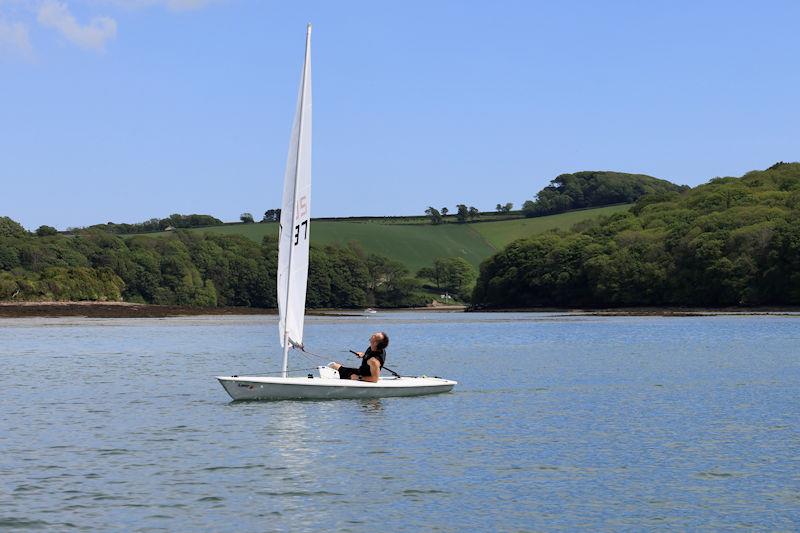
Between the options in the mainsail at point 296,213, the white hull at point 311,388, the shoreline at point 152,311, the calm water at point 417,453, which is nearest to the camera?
the calm water at point 417,453

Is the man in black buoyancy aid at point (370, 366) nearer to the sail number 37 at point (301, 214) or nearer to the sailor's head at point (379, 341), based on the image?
the sailor's head at point (379, 341)

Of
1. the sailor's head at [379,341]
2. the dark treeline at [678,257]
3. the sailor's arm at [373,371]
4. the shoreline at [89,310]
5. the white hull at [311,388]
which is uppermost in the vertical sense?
the dark treeline at [678,257]

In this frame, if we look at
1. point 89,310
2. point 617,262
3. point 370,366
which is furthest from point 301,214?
point 617,262

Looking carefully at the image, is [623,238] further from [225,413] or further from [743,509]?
[743,509]

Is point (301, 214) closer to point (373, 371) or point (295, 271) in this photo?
point (295, 271)

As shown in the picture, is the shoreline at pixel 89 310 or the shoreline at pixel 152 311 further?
the shoreline at pixel 152 311

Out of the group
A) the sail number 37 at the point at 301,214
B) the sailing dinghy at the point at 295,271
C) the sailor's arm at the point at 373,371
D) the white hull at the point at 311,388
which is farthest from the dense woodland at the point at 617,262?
the sail number 37 at the point at 301,214

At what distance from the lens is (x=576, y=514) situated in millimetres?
18969

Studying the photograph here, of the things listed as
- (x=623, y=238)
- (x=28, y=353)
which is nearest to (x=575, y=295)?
(x=623, y=238)

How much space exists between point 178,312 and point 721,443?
120910 millimetres

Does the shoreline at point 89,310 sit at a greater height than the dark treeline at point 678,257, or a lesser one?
lesser

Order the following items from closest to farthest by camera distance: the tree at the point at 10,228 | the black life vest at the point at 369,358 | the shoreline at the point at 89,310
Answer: the black life vest at the point at 369,358, the shoreline at the point at 89,310, the tree at the point at 10,228

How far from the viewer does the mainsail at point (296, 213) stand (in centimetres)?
3269

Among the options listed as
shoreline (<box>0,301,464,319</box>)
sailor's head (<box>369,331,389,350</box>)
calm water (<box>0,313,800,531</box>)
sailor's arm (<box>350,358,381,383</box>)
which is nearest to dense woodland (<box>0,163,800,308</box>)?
shoreline (<box>0,301,464,319</box>)
